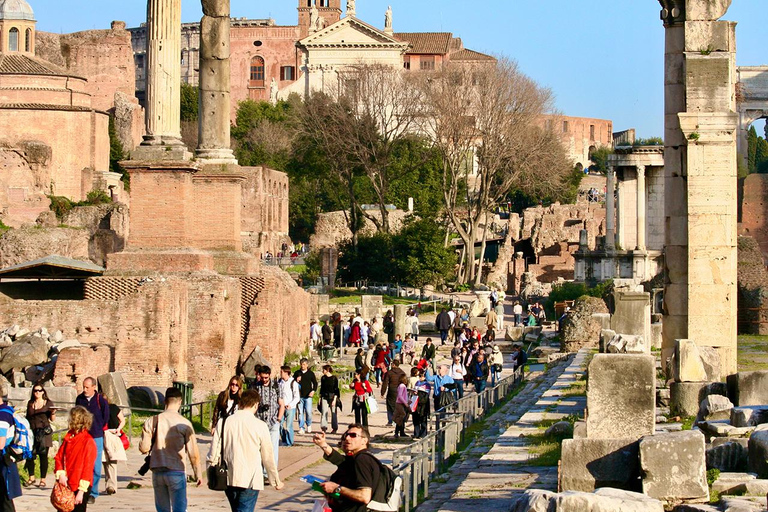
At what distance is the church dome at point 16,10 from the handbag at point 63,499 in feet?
236

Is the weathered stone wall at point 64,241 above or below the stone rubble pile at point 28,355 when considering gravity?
above

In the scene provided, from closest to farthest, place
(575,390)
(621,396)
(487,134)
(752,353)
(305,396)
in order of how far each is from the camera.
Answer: (621,396) < (575,390) < (305,396) < (752,353) < (487,134)

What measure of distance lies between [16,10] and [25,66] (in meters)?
7.92

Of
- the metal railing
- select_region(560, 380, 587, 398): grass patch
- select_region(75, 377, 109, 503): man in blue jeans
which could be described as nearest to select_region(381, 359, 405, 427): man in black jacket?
the metal railing

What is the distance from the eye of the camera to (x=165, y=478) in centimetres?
1114

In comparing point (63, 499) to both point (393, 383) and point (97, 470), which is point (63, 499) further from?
point (393, 383)

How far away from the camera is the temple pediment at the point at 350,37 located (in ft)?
315

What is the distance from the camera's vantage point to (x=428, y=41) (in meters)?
106

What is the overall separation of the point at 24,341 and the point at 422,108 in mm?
42807

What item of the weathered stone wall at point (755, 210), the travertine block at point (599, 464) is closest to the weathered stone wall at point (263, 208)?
the weathered stone wall at point (755, 210)

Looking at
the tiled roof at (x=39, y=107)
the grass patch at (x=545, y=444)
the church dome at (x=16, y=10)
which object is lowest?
the grass patch at (x=545, y=444)

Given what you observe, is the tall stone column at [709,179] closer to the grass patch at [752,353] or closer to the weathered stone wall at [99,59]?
the grass patch at [752,353]

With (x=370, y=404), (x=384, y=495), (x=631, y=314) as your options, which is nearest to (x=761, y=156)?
(x=631, y=314)

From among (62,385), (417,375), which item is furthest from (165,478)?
(417,375)
